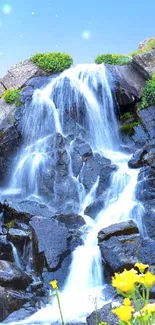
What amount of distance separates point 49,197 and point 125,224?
3.46m

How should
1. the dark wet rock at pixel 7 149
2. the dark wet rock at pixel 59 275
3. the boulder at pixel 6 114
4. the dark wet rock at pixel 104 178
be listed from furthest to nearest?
the boulder at pixel 6 114 → the dark wet rock at pixel 7 149 → the dark wet rock at pixel 104 178 → the dark wet rock at pixel 59 275

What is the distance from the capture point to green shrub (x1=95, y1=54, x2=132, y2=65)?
56.5ft

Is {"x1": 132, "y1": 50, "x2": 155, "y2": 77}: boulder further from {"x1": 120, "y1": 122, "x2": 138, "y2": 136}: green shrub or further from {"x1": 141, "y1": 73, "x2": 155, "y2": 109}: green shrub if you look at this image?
{"x1": 120, "y1": 122, "x2": 138, "y2": 136}: green shrub

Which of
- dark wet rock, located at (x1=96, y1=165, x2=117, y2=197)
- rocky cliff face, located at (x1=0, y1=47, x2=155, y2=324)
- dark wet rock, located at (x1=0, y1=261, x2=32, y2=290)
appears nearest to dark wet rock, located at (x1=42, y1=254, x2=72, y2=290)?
rocky cliff face, located at (x1=0, y1=47, x2=155, y2=324)

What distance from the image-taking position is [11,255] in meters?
9.07

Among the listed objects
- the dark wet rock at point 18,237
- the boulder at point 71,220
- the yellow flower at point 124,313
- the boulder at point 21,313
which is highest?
the boulder at point 71,220

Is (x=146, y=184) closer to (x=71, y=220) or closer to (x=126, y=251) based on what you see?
(x=71, y=220)

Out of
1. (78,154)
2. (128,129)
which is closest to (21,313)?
(78,154)

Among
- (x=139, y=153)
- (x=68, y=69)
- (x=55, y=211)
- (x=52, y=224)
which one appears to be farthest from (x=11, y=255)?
(x=68, y=69)

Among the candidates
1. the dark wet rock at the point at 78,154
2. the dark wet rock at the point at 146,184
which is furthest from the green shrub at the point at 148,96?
the dark wet rock at the point at 146,184

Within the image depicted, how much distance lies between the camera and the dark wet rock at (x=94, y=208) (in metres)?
10.4

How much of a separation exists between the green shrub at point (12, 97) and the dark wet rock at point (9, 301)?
885cm

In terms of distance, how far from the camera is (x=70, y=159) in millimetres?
12461

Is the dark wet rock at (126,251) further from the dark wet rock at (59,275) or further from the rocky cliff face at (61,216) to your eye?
the dark wet rock at (59,275)
